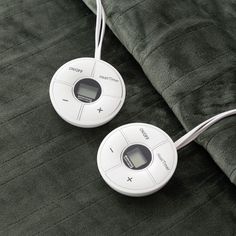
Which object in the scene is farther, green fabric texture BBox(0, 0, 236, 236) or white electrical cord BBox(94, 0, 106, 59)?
white electrical cord BBox(94, 0, 106, 59)

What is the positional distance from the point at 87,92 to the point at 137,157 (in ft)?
0.57

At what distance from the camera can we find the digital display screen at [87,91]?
0.85 metres

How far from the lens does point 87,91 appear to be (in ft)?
2.83

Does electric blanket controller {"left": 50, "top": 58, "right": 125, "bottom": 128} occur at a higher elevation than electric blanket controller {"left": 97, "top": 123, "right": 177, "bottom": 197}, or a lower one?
higher

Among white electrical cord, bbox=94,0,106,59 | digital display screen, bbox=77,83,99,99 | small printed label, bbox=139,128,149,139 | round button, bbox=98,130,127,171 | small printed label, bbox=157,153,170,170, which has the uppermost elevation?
white electrical cord, bbox=94,0,106,59

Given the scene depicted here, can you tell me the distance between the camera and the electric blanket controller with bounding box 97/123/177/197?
76cm

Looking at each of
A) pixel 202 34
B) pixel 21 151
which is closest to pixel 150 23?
pixel 202 34

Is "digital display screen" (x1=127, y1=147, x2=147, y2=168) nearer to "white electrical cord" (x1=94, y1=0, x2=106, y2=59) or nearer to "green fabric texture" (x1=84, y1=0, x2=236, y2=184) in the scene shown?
"green fabric texture" (x1=84, y1=0, x2=236, y2=184)

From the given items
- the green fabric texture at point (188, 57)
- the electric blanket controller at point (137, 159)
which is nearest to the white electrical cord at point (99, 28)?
the green fabric texture at point (188, 57)

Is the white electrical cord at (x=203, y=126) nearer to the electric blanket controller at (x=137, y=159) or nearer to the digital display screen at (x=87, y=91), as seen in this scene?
the electric blanket controller at (x=137, y=159)

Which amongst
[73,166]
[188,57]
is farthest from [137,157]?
[188,57]

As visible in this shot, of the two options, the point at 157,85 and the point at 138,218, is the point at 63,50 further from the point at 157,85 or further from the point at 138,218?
the point at 138,218

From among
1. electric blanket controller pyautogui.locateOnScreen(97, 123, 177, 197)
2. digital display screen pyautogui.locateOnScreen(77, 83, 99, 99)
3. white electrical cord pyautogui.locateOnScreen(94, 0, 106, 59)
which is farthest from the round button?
white electrical cord pyautogui.locateOnScreen(94, 0, 106, 59)

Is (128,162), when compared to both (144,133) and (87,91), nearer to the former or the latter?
(144,133)
